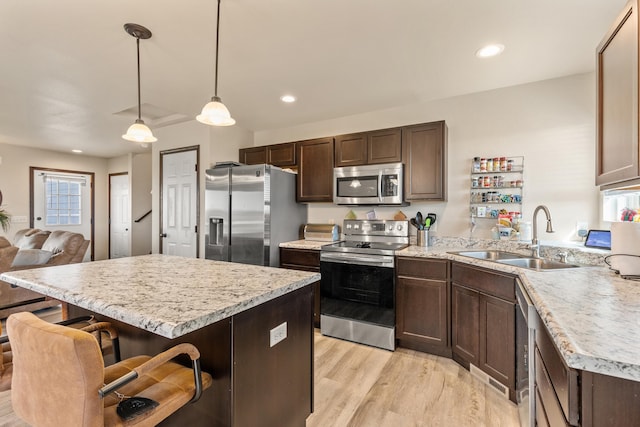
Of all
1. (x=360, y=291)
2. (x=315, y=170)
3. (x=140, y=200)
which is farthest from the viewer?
(x=140, y=200)

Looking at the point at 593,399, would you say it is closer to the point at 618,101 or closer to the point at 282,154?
the point at 618,101

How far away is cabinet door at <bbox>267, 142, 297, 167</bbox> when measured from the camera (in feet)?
12.0

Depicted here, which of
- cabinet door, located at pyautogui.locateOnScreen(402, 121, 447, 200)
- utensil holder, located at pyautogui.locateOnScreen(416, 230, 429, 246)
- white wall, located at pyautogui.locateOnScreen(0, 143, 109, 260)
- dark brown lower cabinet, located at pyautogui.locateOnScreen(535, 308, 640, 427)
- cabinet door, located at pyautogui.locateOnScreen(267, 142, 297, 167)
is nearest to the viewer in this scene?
dark brown lower cabinet, located at pyautogui.locateOnScreen(535, 308, 640, 427)

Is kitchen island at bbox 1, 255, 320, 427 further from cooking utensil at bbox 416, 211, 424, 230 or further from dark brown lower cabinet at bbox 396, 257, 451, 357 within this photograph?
cooking utensil at bbox 416, 211, 424, 230

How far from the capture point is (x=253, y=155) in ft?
13.1

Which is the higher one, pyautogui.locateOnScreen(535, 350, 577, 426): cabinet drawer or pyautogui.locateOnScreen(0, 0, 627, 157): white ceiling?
pyautogui.locateOnScreen(0, 0, 627, 157): white ceiling

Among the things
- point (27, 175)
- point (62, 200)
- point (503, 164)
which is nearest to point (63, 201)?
point (62, 200)

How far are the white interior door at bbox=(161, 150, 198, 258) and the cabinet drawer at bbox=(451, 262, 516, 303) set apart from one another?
3.20 meters

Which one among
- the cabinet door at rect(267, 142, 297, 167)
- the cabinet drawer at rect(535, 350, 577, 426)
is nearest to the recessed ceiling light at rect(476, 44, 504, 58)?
the cabinet drawer at rect(535, 350, 577, 426)

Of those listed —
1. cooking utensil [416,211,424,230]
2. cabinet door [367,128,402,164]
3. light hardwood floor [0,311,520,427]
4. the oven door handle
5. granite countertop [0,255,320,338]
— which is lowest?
light hardwood floor [0,311,520,427]

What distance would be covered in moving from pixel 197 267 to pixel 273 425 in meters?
0.94

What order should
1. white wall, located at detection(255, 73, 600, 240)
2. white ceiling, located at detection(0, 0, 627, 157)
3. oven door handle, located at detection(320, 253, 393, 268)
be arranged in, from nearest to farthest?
white ceiling, located at detection(0, 0, 627, 157) → white wall, located at detection(255, 73, 600, 240) → oven door handle, located at detection(320, 253, 393, 268)

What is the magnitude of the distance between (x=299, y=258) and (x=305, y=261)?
0.08 m

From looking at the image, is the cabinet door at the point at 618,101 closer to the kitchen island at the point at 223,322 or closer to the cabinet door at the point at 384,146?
the kitchen island at the point at 223,322
